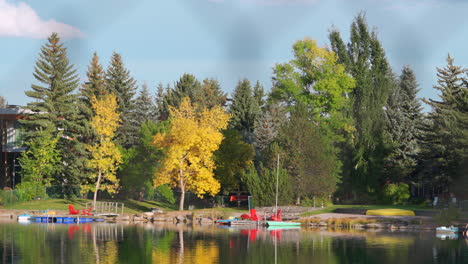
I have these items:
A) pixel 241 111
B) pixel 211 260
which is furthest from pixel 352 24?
pixel 211 260

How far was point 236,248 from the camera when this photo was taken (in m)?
49.3

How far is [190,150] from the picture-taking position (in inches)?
3081

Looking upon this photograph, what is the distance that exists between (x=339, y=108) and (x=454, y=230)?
105 ft

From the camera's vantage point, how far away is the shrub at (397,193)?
81375 millimetres

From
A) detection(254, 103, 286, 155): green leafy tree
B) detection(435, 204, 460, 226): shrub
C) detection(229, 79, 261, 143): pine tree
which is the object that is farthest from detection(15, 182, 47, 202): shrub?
detection(435, 204, 460, 226): shrub

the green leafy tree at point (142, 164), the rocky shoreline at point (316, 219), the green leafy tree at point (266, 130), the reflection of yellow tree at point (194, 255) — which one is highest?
the green leafy tree at point (266, 130)

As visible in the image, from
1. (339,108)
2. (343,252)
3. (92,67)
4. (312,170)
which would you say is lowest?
(343,252)

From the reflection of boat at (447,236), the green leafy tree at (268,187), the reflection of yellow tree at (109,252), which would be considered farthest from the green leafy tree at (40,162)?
the reflection of boat at (447,236)

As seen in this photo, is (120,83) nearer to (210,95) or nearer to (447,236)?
(210,95)

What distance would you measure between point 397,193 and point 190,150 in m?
25.3

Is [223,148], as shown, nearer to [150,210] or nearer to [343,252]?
[150,210]

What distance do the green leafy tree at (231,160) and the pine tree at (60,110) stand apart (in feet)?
54.2

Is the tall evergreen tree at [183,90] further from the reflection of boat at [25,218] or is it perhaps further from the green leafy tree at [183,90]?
the reflection of boat at [25,218]

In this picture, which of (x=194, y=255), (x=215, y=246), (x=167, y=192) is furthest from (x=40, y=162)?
(x=194, y=255)
